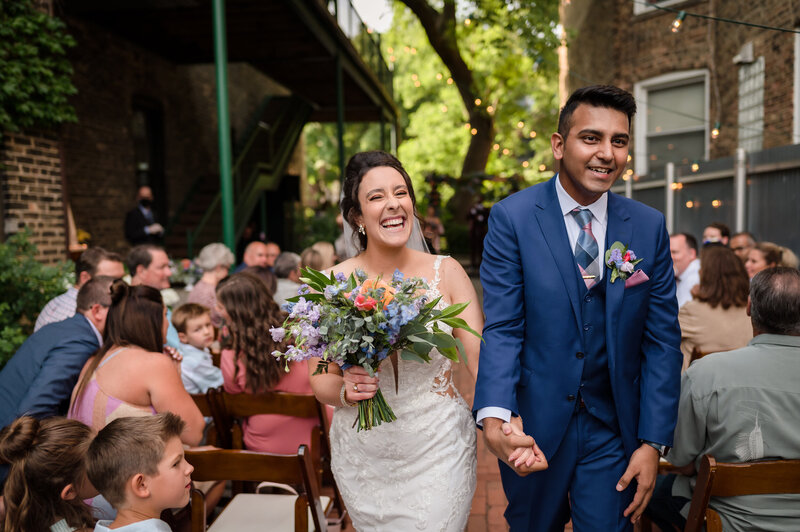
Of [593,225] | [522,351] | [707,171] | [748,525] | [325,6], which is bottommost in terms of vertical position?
[748,525]

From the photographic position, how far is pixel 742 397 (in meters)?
2.40

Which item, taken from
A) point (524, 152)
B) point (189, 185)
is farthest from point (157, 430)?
point (524, 152)

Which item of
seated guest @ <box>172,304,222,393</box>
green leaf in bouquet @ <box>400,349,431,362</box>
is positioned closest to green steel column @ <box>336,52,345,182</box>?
seated guest @ <box>172,304,222,393</box>

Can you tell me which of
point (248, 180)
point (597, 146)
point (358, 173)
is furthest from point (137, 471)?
point (248, 180)

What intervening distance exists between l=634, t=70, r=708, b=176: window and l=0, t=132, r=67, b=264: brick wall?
9.81m

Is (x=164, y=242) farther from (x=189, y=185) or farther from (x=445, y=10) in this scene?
(x=445, y=10)

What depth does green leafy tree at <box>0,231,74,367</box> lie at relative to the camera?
5543 mm

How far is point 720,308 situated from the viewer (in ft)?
13.6

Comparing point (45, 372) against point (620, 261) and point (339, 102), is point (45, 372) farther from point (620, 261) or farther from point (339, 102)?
point (339, 102)

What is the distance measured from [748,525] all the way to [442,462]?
47.4 inches

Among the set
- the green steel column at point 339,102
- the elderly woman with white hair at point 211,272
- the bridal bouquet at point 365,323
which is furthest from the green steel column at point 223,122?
the bridal bouquet at point 365,323

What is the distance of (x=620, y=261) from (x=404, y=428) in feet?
3.53

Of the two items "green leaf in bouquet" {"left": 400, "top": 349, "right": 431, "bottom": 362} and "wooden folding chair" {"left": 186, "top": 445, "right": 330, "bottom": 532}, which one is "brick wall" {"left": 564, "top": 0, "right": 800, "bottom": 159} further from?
"wooden folding chair" {"left": 186, "top": 445, "right": 330, "bottom": 532}

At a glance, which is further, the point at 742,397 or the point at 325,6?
the point at 325,6
